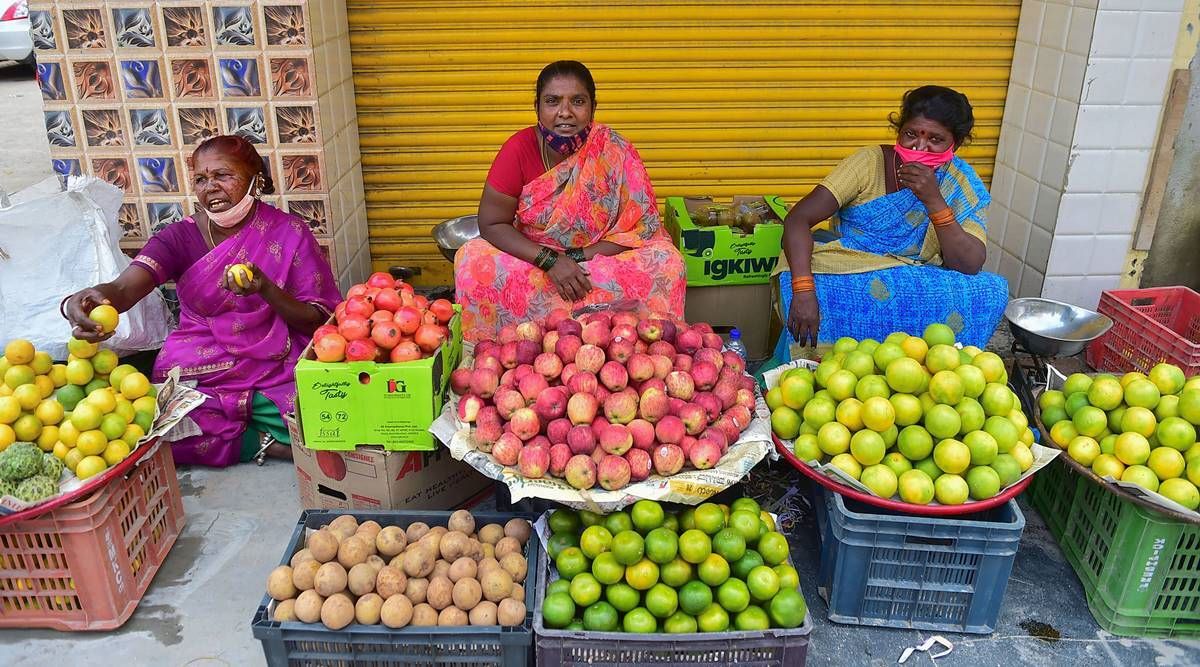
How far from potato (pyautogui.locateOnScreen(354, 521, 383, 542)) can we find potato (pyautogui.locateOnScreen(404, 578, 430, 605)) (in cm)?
24

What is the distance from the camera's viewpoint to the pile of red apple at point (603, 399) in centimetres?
278

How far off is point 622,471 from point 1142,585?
1.75 metres

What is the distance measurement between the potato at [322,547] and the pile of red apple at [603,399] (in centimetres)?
55

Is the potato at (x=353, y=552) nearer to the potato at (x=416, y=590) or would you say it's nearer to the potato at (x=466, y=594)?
the potato at (x=416, y=590)

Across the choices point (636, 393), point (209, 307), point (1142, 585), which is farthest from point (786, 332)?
point (209, 307)

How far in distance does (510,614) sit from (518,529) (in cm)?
41

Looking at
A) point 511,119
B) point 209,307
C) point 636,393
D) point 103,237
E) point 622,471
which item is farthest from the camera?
point 511,119

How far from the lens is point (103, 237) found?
407 centimetres

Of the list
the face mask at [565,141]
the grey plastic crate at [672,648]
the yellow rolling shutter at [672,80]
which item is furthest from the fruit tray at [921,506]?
the yellow rolling shutter at [672,80]

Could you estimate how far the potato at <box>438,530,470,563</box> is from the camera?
2.72 meters

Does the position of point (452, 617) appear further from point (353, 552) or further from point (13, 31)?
point (13, 31)

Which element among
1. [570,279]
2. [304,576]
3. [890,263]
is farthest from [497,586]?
[890,263]

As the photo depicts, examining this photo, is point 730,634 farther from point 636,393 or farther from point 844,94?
point 844,94

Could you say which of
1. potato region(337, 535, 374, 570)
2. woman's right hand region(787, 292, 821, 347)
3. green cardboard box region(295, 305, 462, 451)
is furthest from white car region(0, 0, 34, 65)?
potato region(337, 535, 374, 570)
